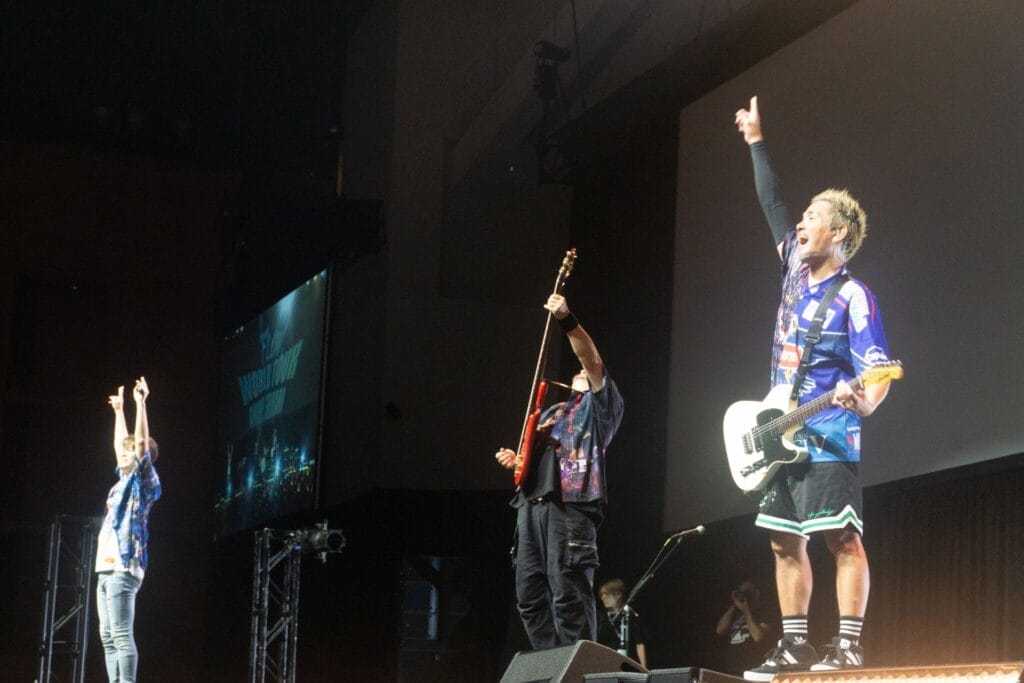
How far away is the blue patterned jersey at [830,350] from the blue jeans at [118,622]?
12.1 feet

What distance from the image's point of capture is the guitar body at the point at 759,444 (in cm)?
462

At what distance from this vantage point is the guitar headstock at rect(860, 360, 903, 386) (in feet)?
14.3

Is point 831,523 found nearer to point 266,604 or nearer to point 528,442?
point 528,442

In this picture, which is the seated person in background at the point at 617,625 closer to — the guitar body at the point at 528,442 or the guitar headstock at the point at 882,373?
the guitar body at the point at 528,442

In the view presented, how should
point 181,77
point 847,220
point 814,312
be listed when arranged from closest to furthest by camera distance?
point 814,312, point 847,220, point 181,77

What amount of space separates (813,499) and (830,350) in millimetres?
546

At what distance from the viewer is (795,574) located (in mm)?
4543

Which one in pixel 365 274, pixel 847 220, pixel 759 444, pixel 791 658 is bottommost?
pixel 791 658

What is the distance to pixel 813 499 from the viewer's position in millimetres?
4473

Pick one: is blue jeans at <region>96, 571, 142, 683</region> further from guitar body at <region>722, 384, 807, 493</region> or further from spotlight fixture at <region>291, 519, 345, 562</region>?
guitar body at <region>722, 384, 807, 493</region>

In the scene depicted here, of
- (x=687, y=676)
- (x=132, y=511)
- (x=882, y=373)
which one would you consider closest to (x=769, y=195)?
(x=882, y=373)

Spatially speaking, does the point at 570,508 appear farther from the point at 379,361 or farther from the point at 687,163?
the point at 379,361

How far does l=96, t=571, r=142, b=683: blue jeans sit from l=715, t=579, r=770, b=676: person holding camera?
3147mm

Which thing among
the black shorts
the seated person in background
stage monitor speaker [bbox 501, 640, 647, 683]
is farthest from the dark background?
stage monitor speaker [bbox 501, 640, 647, 683]
